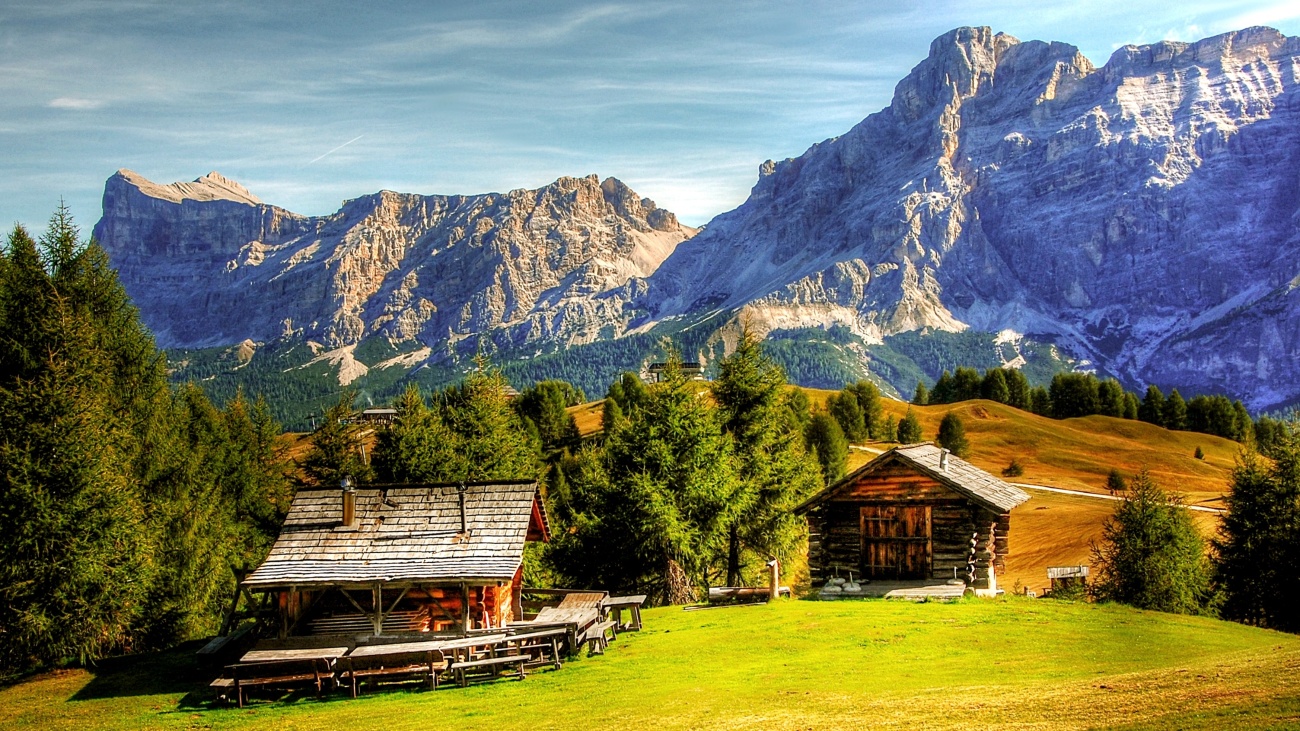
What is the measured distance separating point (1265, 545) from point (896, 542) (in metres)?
18.1

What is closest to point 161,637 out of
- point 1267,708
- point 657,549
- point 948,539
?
point 657,549

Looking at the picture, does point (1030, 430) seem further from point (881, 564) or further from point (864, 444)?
point (881, 564)

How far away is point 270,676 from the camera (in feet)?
93.8

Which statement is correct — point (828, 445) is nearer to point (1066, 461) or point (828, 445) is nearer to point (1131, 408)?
point (1066, 461)

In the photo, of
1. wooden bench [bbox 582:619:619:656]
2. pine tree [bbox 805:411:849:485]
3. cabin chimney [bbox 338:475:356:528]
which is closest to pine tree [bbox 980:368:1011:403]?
pine tree [bbox 805:411:849:485]

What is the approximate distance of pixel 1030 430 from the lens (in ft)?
459

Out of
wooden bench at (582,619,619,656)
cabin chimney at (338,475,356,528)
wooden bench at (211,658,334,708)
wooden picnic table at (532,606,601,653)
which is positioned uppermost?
cabin chimney at (338,475,356,528)

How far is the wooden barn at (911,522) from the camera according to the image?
4191cm

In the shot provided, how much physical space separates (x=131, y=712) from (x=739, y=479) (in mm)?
28481

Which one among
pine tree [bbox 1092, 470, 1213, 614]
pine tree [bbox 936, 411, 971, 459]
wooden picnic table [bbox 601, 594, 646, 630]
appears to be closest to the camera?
wooden picnic table [bbox 601, 594, 646, 630]

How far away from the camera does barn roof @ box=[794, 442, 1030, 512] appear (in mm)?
41438

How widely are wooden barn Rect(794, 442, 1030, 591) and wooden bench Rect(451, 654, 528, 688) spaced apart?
64.0 ft

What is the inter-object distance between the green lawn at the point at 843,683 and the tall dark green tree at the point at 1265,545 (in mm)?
12665

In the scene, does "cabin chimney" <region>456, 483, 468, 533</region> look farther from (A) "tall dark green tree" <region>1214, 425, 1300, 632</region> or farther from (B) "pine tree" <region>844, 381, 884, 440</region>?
(B) "pine tree" <region>844, 381, 884, 440</region>
